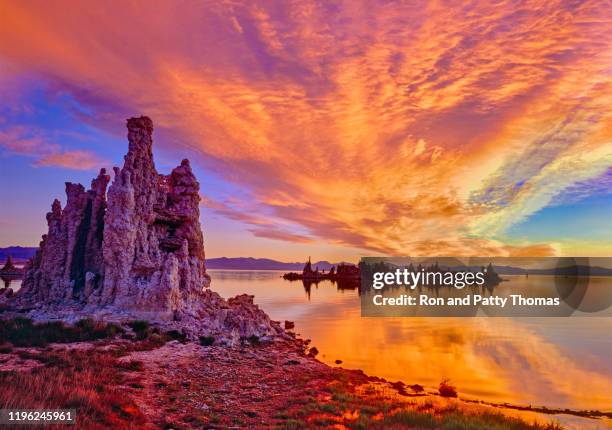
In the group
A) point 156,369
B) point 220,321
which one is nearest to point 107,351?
point 156,369

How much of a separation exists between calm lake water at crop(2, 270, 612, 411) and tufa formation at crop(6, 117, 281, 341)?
1152 centimetres

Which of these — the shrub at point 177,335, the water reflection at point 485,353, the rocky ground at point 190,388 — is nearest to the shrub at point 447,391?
the water reflection at point 485,353

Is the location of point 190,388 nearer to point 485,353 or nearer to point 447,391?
point 447,391

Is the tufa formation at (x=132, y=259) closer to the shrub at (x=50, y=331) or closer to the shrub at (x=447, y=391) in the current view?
the shrub at (x=50, y=331)

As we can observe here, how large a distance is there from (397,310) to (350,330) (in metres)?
31.0

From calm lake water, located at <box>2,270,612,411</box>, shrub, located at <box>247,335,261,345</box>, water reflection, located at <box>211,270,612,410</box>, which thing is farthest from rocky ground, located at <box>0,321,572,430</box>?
water reflection, located at <box>211,270,612,410</box>

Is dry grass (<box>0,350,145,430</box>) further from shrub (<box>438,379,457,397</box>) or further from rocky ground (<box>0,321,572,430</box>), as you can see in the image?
shrub (<box>438,379,457,397</box>)

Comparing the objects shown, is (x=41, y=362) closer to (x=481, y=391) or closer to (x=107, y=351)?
(x=107, y=351)

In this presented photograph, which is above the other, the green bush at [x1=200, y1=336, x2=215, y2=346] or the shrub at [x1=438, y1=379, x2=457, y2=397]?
the green bush at [x1=200, y1=336, x2=215, y2=346]

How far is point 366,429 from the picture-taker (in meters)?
14.4

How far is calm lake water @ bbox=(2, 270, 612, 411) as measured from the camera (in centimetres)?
2723

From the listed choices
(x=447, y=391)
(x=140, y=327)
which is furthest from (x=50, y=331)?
(x=447, y=391)

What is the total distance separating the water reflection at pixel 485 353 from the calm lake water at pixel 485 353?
6 cm

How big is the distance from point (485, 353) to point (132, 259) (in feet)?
112
